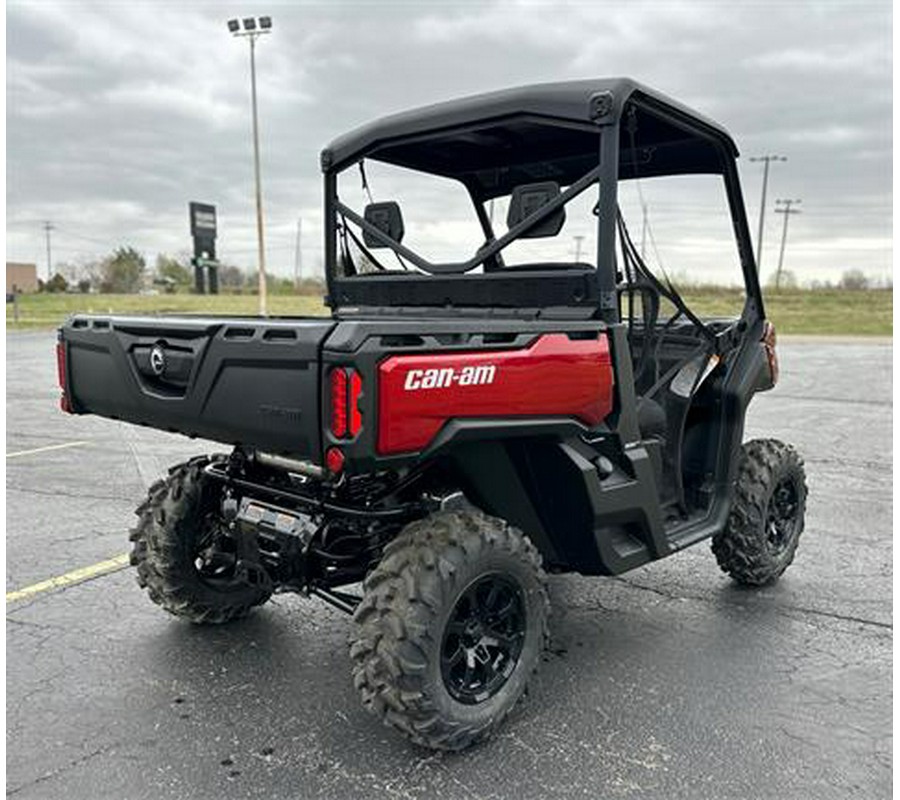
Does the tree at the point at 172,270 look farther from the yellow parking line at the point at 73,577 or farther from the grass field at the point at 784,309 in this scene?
the yellow parking line at the point at 73,577

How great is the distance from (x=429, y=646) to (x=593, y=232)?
1.69 metres

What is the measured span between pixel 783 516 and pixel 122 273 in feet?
233

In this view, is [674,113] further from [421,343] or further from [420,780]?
[420,780]

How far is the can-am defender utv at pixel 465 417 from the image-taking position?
2.71 metres

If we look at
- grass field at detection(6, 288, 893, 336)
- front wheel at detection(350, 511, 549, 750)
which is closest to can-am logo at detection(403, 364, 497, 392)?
front wheel at detection(350, 511, 549, 750)

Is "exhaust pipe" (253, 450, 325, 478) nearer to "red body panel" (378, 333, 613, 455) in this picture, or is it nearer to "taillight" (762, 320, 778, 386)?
"red body panel" (378, 333, 613, 455)

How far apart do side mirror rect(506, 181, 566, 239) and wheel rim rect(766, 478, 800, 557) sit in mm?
2096

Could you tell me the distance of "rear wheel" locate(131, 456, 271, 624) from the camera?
12.5 feet

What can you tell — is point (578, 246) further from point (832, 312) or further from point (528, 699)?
point (832, 312)

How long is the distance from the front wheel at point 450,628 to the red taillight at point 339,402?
611 mm

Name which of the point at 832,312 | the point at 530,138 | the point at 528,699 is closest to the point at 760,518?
the point at 528,699

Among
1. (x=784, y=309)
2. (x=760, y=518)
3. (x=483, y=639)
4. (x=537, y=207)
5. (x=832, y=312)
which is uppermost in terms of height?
(x=537, y=207)

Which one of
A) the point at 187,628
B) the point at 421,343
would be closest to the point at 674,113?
the point at 421,343

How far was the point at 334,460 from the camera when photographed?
8.32ft
